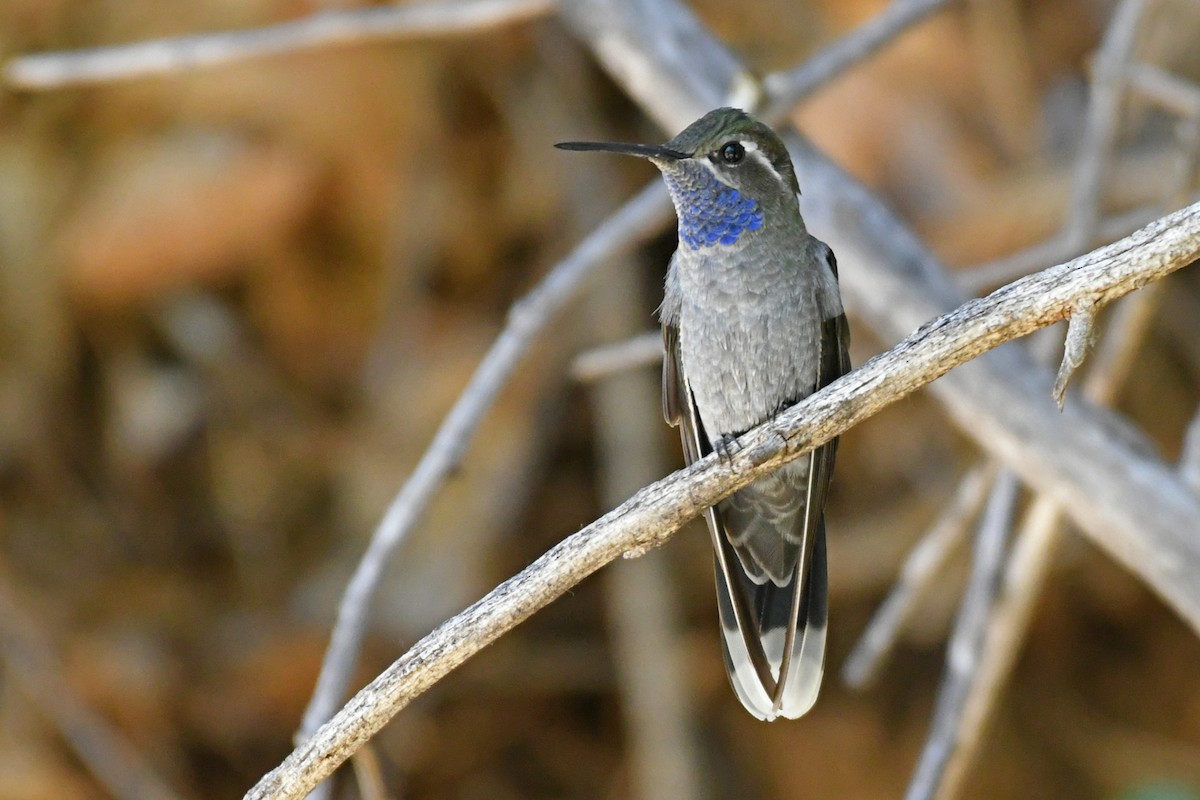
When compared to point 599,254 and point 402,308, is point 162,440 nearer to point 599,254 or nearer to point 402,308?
point 402,308

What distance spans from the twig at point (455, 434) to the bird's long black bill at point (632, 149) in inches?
18.1

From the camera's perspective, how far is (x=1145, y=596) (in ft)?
15.9

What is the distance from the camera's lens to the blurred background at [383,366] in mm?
4250

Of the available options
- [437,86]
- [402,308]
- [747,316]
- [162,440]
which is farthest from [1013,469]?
[162,440]

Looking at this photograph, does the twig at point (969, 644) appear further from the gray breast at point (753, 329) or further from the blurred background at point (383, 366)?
the blurred background at point (383, 366)

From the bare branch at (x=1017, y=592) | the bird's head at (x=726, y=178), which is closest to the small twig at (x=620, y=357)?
the bird's head at (x=726, y=178)

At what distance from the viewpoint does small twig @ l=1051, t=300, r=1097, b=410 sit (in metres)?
1.51

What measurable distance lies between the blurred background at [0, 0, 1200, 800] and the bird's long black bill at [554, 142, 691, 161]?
190 centimetres

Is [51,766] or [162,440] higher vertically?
[162,440]

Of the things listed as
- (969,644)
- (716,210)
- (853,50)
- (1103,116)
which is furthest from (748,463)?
(1103,116)

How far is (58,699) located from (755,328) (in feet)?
9.21

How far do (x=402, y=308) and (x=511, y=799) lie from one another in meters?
2.04

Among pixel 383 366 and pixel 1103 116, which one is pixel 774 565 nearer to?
pixel 1103 116

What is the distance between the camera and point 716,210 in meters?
2.44
